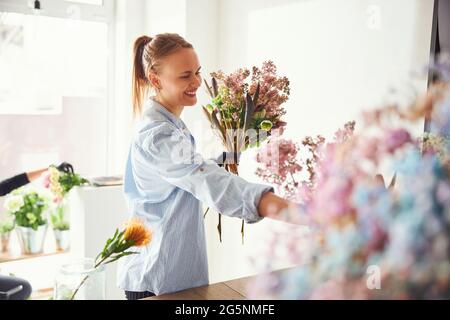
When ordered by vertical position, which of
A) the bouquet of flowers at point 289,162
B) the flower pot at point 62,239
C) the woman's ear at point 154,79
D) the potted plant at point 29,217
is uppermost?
the woman's ear at point 154,79

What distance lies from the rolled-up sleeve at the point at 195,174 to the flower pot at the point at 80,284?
0.22 m

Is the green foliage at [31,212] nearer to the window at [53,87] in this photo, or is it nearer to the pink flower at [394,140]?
the window at [53,87]

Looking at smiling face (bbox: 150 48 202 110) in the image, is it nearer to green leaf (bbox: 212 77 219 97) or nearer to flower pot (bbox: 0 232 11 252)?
green leaf (bbox: 212 77 219 97)

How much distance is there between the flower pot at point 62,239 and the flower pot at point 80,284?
2050mm

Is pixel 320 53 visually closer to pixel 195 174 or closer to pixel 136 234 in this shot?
pixel 195 174

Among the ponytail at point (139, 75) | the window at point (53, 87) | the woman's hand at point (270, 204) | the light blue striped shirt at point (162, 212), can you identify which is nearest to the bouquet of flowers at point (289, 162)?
the woman's hand at point (270, 204)

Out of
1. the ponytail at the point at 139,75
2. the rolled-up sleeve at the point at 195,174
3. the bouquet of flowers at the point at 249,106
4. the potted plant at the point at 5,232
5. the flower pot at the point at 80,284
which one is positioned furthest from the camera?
the potted plant at the point at 5,232

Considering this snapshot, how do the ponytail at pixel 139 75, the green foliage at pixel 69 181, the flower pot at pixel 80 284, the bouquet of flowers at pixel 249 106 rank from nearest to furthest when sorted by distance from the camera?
the flower pot at pixel 80 284 < the bouquet of flowers at pixel 249 106 < the ponytail at pixel 139 75 < the green foliage at pixel 69 181

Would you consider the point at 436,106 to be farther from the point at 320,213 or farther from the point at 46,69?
the point at 46,69

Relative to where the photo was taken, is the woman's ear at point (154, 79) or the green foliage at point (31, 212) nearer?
the woman's ear at point (154, 79)

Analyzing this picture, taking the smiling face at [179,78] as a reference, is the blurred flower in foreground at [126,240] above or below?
below

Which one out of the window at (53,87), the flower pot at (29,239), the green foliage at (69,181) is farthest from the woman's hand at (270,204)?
the window at (53,87)

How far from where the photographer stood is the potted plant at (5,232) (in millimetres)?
2400

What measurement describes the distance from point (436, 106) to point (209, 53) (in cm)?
151
